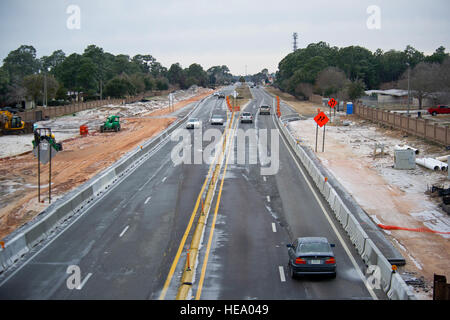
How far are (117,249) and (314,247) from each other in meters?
7.93

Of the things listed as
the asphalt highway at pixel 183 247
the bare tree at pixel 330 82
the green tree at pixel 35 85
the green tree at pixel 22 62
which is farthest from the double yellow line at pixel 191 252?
the green tree at pixel 22 62

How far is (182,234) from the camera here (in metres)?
21.0

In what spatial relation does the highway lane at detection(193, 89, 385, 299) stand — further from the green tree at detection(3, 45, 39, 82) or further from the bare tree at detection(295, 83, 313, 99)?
the green tree at detection(3, 45, 39, 82)

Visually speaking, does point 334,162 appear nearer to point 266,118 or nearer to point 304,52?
point 266,118

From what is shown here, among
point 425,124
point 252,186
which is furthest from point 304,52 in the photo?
point 252,186

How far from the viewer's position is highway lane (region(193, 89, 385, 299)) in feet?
50.0

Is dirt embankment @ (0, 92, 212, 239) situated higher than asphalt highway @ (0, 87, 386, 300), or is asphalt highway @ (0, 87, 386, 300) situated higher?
dirt embankment @ (0, 92, 212, 239)

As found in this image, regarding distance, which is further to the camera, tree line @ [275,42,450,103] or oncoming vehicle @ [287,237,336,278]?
tree line @ [275,42,450,103]

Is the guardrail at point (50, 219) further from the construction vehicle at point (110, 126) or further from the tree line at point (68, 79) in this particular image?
the tree line at point (68, 79)

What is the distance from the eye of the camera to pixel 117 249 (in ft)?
63.0

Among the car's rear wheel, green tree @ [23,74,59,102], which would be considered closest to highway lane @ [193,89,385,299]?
the car's rear wheel

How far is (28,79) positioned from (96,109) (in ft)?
50.5

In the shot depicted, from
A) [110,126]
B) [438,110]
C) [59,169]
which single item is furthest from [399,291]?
[438,110]

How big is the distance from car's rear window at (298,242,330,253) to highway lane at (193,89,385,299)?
3.30ft
